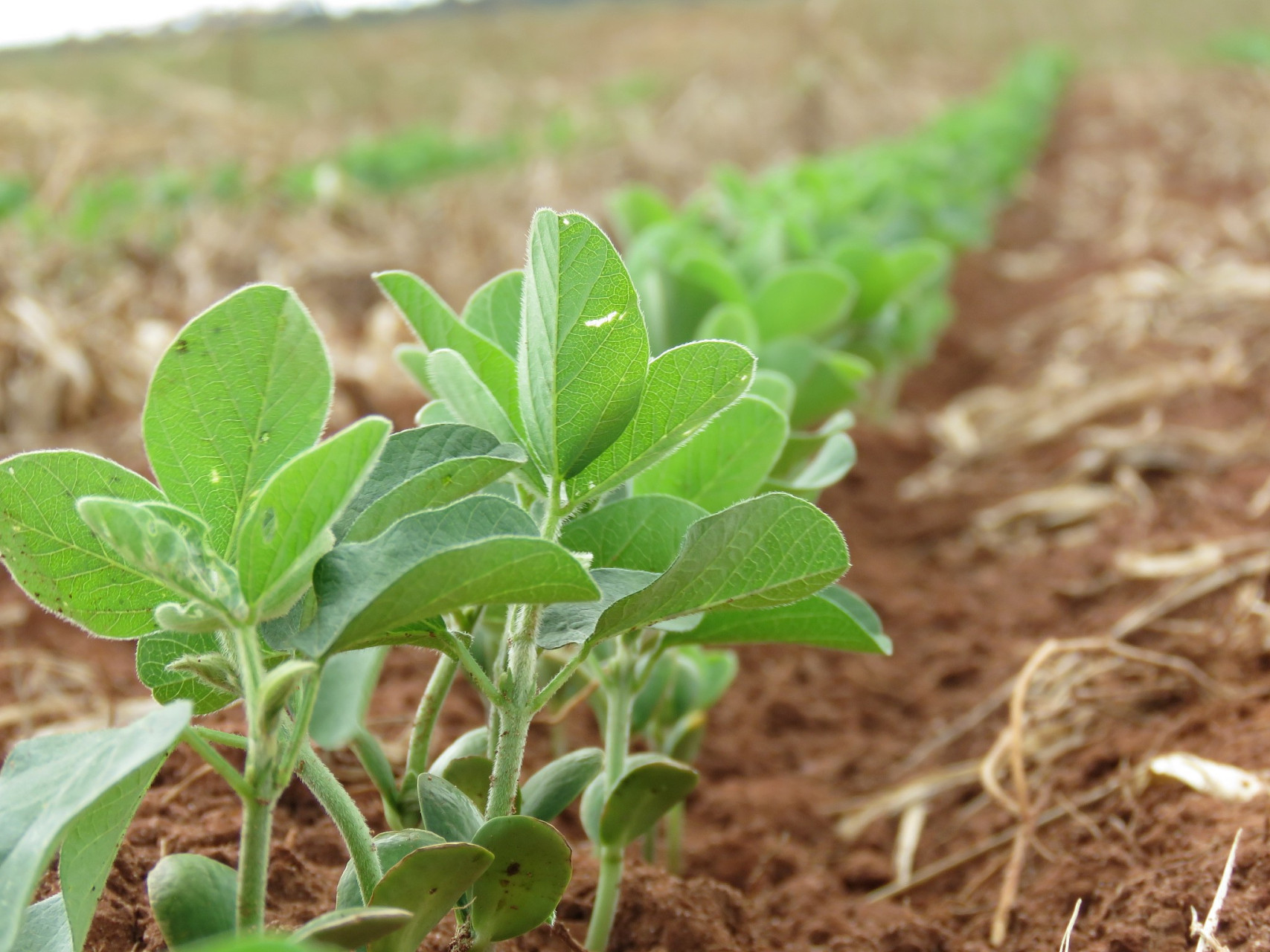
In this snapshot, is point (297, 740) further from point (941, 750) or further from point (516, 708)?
point (941, 750)

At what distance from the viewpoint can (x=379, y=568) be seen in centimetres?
69

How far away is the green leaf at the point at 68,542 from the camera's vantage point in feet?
2.39

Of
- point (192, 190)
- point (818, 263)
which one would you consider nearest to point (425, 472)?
point (818, 263)

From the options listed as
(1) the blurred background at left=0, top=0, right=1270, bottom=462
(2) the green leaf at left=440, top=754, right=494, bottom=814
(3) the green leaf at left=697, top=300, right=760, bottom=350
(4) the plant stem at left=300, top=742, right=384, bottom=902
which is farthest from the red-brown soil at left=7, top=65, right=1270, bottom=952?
(1) the blurred background at left=0, top=0, right=1270, bottom=462

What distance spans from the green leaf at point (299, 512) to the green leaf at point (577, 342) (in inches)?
5.9

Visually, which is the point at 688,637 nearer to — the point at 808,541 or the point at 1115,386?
the point at 808,541

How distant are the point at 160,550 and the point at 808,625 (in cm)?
55

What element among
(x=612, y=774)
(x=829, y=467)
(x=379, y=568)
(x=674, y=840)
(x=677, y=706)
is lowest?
(x=674, y=840)

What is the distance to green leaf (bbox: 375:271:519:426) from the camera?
939 millimetres

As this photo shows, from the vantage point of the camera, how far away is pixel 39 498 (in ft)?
2.41

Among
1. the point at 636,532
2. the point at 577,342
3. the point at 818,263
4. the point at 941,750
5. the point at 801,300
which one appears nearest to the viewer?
the point at 577,342

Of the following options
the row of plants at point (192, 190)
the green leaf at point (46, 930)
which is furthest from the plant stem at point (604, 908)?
the row of plants at point (192, 190)

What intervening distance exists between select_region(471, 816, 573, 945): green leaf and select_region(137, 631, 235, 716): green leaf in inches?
8.3

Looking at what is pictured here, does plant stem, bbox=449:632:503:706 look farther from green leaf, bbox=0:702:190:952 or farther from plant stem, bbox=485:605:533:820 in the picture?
green leaf, bbox=0:702:190:952
